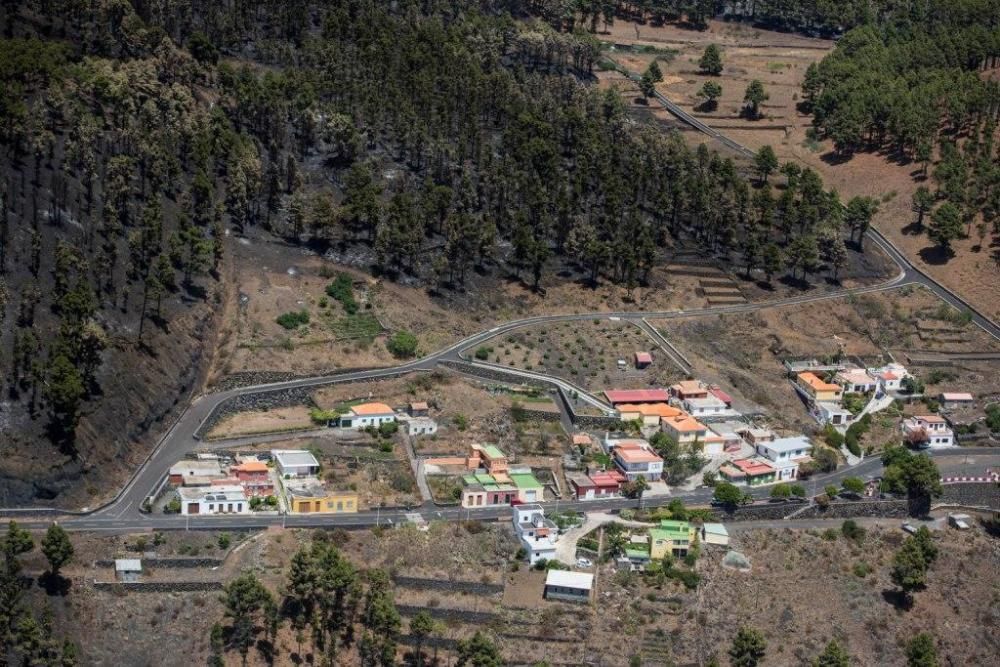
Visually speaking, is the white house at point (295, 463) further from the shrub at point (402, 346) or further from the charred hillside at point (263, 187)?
the shrub at point (402, 346)

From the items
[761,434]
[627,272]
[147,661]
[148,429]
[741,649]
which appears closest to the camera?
[147,661]

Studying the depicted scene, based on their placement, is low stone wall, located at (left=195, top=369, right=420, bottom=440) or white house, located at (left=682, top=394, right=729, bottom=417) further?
white house, located at (left=682, top=394, right=729, bottom=417)

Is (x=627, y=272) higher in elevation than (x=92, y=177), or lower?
lower

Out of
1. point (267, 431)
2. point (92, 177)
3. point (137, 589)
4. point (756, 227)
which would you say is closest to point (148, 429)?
point (267, 431)

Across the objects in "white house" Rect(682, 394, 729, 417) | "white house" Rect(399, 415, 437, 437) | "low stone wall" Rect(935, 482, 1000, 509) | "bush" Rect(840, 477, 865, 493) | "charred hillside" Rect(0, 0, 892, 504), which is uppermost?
"charred hillside" Rect(0, 0, 892, 504)

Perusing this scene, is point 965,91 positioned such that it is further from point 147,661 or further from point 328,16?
point 147,661

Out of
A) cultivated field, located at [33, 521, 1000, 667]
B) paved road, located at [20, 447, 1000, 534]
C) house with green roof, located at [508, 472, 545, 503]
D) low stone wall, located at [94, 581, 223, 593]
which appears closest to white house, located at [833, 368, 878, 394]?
paved road, located at [20, 447, 1000, 534]

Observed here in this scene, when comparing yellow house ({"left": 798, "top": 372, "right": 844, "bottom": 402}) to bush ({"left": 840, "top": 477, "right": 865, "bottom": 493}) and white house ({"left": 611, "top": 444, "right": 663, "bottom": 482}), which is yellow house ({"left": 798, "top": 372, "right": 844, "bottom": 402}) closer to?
bush ({"left": 840, "top": 477, "right": 865, "bottom": 493})
